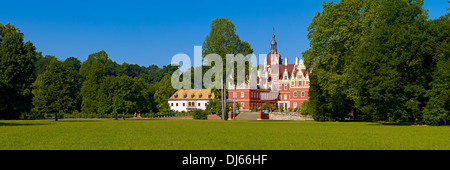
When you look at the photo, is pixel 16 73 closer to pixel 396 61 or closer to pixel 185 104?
pixel 396 61

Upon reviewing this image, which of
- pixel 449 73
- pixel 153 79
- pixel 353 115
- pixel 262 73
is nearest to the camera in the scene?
pixel 449 73

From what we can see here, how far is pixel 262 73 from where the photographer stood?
477 ft

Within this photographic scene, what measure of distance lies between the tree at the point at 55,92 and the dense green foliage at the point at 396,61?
34.8 m

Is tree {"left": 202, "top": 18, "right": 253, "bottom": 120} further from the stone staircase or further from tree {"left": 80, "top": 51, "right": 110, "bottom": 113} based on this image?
tree {"left": 80, "top": 51, "right": 110, "bottom": 113}

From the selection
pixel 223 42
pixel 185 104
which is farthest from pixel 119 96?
pixel 185 104

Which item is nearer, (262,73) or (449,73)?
(449,73)

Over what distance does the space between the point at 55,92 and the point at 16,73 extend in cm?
645

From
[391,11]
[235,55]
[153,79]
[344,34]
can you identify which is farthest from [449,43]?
[153,79]

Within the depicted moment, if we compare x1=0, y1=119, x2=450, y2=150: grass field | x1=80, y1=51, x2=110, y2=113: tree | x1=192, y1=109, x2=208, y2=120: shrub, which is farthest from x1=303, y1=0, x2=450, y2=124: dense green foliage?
x1=80, y1=51, x2=110, y2=113: tree

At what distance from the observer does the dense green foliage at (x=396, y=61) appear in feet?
132

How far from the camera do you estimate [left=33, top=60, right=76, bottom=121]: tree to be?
208 feet

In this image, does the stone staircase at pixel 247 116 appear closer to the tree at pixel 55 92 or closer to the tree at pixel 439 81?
the tree at pixel 55 92
